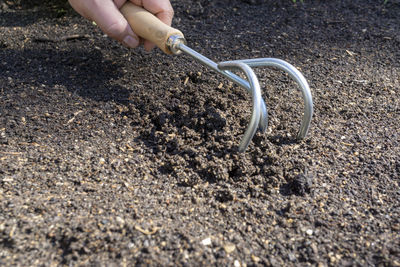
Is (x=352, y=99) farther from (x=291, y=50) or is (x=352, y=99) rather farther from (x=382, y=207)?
(x=382, y=207)

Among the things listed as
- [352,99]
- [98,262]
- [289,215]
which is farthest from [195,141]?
[352,99]

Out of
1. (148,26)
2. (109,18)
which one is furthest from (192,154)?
(109,18)

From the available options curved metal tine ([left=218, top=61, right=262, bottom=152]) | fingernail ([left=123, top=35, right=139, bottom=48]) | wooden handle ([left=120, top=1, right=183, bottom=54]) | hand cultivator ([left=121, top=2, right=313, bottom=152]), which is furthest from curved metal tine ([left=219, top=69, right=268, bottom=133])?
fingernail ([left=123, top=35, right=139, bottom=48])

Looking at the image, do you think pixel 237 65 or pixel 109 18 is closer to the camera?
pixel 237 65

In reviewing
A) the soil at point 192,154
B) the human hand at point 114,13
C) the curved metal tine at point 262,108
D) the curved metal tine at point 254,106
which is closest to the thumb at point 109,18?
the human hand at point 114,13

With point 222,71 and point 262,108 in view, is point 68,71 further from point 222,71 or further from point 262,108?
point 262,108

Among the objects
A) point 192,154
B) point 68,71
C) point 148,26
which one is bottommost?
point 68,71

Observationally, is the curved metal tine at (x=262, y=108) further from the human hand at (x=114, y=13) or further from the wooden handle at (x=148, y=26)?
the human hand at (x=114, y=13)
